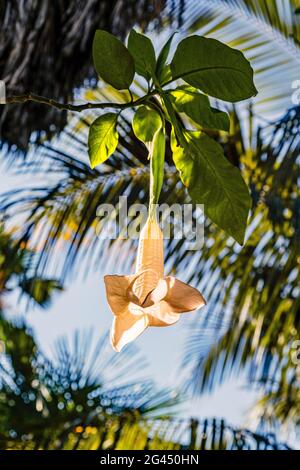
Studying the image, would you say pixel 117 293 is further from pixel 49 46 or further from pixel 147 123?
pixel 49 46

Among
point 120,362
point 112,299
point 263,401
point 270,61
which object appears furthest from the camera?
point 120,362

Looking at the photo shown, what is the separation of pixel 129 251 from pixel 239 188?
Result: 7.14ft

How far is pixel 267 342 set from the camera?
8.66 feet

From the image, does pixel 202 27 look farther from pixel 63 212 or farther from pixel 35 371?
pixel 35 371

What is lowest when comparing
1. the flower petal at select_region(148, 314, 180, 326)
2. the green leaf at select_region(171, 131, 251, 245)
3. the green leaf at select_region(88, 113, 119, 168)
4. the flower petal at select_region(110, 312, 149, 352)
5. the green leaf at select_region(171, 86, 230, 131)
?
the flower petal at select_region(110, 312, 149, 352)

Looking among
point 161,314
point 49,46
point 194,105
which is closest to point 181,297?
point 161,314

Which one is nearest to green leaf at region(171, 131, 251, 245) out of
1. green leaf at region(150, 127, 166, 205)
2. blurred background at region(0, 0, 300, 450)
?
green leaf at region(150, 127, 166, 205)

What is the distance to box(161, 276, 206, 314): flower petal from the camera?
46cm

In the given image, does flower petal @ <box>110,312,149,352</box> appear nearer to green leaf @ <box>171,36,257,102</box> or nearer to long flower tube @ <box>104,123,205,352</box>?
long flower tube @ <box>104,123,205,352</box>

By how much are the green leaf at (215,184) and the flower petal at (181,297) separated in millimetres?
75

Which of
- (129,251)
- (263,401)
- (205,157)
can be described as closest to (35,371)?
(263,401)

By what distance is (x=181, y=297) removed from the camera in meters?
0.47

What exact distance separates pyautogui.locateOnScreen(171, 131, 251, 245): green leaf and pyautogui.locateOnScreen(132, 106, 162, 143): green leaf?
23 mm

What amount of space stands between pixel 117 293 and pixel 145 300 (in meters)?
0.02
